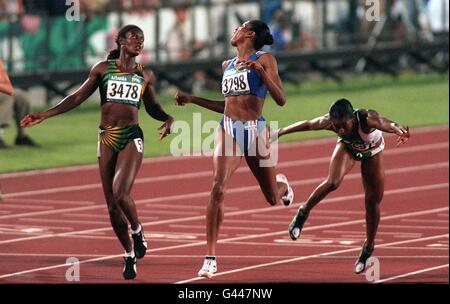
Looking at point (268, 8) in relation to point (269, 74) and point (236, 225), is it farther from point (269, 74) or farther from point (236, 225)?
point (269, 74)

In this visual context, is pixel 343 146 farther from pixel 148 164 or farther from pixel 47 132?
pixel 47 132

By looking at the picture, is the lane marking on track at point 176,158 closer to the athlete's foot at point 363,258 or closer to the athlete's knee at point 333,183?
the athlete's foot at point 363,258

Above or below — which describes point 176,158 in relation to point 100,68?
below

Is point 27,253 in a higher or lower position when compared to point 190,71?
lower

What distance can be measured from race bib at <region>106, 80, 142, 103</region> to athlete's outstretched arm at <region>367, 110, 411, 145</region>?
177 cm

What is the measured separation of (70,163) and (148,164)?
115cm

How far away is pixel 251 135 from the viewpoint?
13844 millimetres

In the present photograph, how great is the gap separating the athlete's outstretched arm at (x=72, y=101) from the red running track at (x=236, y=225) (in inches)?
94.2

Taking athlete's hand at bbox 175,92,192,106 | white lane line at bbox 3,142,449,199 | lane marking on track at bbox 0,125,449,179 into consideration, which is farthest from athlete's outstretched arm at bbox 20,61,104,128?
lane marking on track at bbox 0,125,449,179

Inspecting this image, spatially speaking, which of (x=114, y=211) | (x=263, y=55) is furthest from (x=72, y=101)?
(x=263, y=55)

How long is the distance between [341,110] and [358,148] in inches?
44.6

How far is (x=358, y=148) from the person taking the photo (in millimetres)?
14344

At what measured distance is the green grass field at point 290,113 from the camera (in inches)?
1054
